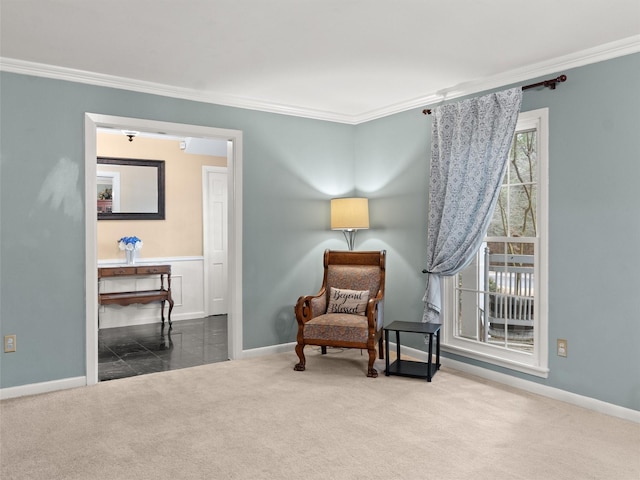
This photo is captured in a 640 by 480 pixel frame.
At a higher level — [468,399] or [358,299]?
[358,299]

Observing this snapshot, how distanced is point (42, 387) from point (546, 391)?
12.9 ft

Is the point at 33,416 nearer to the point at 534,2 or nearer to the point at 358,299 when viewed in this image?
the point at 358,299

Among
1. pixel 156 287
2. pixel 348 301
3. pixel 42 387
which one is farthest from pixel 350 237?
pixel 42 387

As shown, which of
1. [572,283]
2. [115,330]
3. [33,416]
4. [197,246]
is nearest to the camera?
[33,416]

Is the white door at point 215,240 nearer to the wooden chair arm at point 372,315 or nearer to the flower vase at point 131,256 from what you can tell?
the flower vase at point 131,256

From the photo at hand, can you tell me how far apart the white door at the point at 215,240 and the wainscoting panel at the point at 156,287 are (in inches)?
5.3

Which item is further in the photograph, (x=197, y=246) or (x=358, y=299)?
(x=197, y=246)

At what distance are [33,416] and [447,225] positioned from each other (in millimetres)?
3528

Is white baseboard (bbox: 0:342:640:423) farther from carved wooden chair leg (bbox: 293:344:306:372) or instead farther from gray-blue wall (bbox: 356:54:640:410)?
carved wooden chair leg (bbox: 293:344:306:372)

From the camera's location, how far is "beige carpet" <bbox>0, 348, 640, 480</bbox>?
2.60 m

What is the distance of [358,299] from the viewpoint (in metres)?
4.73

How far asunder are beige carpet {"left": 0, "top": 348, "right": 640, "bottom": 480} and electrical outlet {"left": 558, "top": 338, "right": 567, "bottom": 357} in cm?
38

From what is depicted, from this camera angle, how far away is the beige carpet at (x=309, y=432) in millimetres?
2598

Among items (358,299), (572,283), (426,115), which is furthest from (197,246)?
(572,283)
